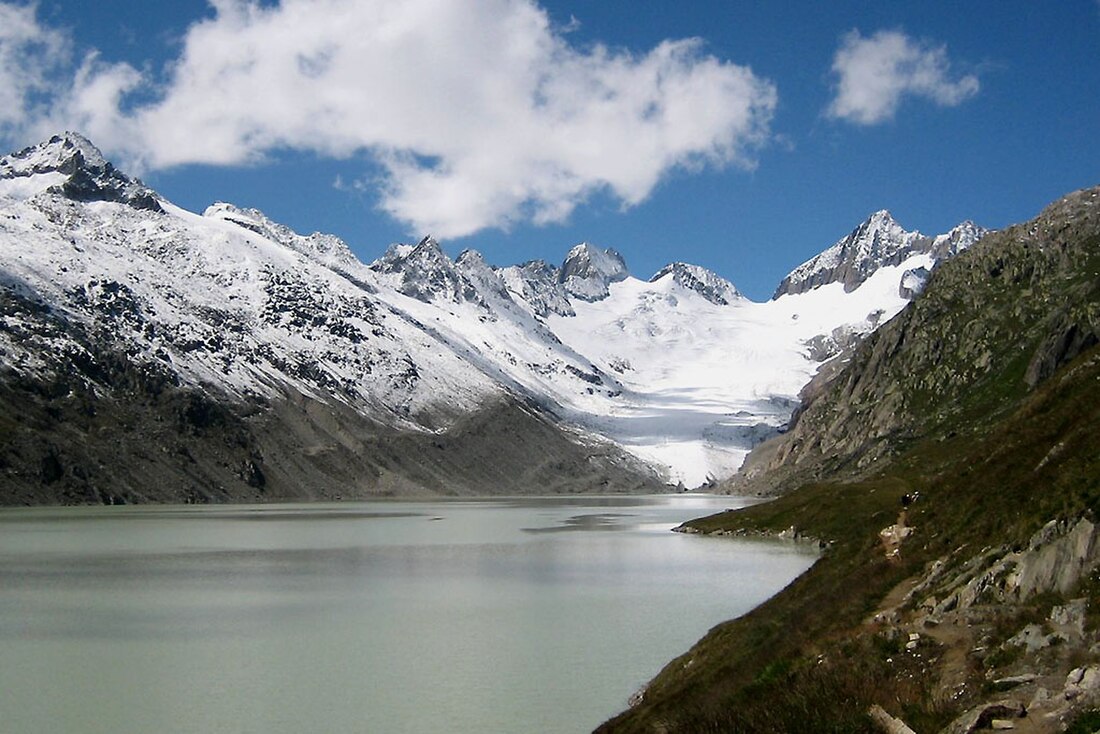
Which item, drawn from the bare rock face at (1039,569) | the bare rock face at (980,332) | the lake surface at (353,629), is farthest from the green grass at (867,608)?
the bare rock face at (980,332)

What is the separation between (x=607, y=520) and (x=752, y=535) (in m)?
59.3

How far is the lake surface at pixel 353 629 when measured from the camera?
3625cm

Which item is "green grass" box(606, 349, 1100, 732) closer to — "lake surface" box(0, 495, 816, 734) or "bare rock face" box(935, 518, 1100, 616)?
"bare rock face" box(935, 518, 1100, 616)

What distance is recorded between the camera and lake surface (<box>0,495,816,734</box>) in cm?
3625

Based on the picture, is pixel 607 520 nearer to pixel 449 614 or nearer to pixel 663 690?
pixel 449 614

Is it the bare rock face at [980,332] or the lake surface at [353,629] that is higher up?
the bare rock face at [980,332]

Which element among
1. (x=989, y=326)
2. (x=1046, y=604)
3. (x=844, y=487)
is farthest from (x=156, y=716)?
(x=989, y=326)

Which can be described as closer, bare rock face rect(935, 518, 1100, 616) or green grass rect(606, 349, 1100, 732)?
green grass rect(606, 349, 1100, 732)

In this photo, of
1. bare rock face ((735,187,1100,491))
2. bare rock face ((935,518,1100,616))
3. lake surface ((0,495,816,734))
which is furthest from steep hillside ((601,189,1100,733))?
bare rock face ((735,187,1100,491))

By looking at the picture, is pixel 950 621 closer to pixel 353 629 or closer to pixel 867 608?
pixel 867 608

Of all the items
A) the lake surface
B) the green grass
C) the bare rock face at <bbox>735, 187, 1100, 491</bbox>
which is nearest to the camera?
the green grass

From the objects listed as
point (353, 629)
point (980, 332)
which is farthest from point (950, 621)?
point (980, 332)

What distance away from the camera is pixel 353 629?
174ft

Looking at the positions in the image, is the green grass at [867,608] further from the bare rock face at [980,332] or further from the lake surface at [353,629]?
the bare rock face at [980,332]
